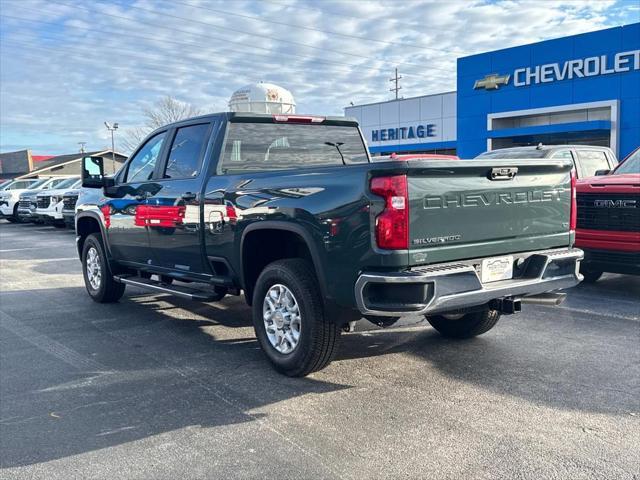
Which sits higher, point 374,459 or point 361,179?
point 361,179

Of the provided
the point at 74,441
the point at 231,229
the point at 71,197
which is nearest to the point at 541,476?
the point at 74,441

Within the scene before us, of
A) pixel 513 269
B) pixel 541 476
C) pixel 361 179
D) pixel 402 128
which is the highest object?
pixel 402 128

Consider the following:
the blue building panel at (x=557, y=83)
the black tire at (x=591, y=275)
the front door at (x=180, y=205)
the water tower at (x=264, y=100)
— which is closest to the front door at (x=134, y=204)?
the front door at (x=180, y=205)

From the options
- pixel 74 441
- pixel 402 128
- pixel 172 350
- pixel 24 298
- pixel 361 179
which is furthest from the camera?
pixel 402 128

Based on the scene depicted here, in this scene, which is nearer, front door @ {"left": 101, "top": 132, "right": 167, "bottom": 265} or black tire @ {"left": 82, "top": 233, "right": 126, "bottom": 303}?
front door @ {"left": 101, "top": 132, "right": 167, "bottom": 265}

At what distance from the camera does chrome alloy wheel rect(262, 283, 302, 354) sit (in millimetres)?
4680

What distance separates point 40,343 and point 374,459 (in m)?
3.80

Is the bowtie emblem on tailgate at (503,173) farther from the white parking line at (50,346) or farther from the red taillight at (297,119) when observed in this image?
the white parking line at (50,346)

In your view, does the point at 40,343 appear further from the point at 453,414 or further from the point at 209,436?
the point at 453,414

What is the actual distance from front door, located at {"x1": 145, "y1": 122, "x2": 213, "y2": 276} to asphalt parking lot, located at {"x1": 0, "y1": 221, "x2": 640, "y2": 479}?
76 centimetres

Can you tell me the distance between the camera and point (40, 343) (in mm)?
5832

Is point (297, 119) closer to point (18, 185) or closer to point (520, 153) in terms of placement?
point (520, 153)

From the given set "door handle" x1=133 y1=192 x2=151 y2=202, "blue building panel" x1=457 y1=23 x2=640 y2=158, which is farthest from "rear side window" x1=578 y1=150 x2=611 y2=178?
"blue building panel" x1=457 y1=23 x2=640 y2=158

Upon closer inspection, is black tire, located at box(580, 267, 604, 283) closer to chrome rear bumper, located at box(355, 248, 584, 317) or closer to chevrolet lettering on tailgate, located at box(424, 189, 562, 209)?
chevrolet lettering on tailgate, located at box(424, 189, 562, 209)
